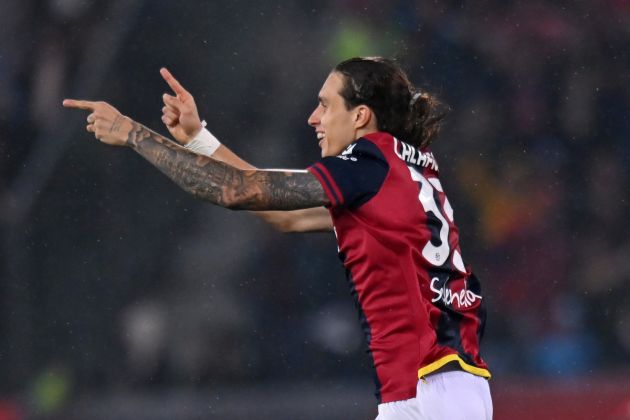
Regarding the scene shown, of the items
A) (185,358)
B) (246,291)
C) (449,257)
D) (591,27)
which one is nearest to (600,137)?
(591,27)

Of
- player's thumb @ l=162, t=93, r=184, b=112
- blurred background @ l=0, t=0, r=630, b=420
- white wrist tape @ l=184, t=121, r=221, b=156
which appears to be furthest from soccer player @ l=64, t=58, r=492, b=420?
blurred background @ l=0, t=0, r=630, b=420

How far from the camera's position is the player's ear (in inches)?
116

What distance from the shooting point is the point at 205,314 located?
6383mm

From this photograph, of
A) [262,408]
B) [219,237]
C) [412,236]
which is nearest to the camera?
[412,236]

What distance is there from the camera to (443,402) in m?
2.68

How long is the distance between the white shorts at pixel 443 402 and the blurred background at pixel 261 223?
3.39 metres

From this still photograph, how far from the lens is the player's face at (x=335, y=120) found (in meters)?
2.97

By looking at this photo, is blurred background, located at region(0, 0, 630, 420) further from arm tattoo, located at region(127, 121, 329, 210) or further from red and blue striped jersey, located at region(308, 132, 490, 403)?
arm tattoo, located at region(127, 121, 329, 210)

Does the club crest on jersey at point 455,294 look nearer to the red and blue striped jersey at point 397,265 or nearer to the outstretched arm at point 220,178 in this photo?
the red and blue striped jersey at point 397,265

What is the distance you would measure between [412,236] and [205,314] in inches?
151

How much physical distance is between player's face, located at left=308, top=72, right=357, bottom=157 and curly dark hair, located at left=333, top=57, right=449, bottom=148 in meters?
0.02

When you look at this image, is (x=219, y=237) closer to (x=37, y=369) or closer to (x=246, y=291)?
(x=246, y=291)

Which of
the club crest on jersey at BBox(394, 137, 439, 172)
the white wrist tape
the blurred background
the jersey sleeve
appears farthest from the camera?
the blurred background

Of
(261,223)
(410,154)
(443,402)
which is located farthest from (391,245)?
(261,223)
